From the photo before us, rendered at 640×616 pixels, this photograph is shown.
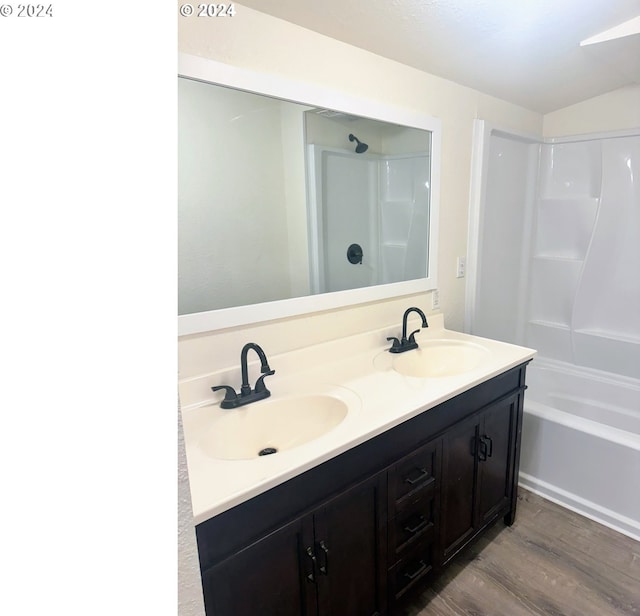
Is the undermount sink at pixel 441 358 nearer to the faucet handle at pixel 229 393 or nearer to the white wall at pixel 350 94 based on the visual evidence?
the white wall at pixel 350 94

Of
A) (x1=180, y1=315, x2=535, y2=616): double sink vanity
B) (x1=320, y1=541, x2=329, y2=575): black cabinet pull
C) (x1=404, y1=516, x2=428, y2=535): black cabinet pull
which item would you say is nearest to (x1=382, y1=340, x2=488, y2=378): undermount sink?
(x1=180, y1=315, x2=535, y2=616): double sink vanity

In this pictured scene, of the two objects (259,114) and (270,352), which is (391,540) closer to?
(270,352)

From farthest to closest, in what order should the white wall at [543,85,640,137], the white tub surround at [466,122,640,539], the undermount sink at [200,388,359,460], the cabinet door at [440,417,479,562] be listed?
the white wall at [543,85,640,137] < the white tub surround at [466,122,640,539] < the cabinet door at [440,417,479,562] < the undermount sink at [200,388,359,460]

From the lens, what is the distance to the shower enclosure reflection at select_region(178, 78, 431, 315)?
4.24 ft

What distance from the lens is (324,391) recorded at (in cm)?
138

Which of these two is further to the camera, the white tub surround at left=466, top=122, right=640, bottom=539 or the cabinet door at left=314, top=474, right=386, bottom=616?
the white tub surround at left=466, top=122, right=640, bottom=539

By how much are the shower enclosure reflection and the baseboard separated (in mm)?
1252

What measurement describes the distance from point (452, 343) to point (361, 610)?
1.10 metres

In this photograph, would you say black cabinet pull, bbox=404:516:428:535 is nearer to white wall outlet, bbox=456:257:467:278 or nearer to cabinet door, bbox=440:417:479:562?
cabinet door, bbox=440:417:479:562

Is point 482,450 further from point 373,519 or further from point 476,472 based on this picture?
point 373,519

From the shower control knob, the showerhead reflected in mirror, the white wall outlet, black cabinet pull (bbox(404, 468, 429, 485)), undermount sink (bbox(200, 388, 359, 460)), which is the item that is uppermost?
the showerhead reflected in mirror

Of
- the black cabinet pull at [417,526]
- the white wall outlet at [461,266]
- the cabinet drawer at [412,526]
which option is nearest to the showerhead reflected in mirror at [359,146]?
the white wall outlet at [461,266]

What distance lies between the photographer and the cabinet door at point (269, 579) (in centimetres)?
Result: 92
